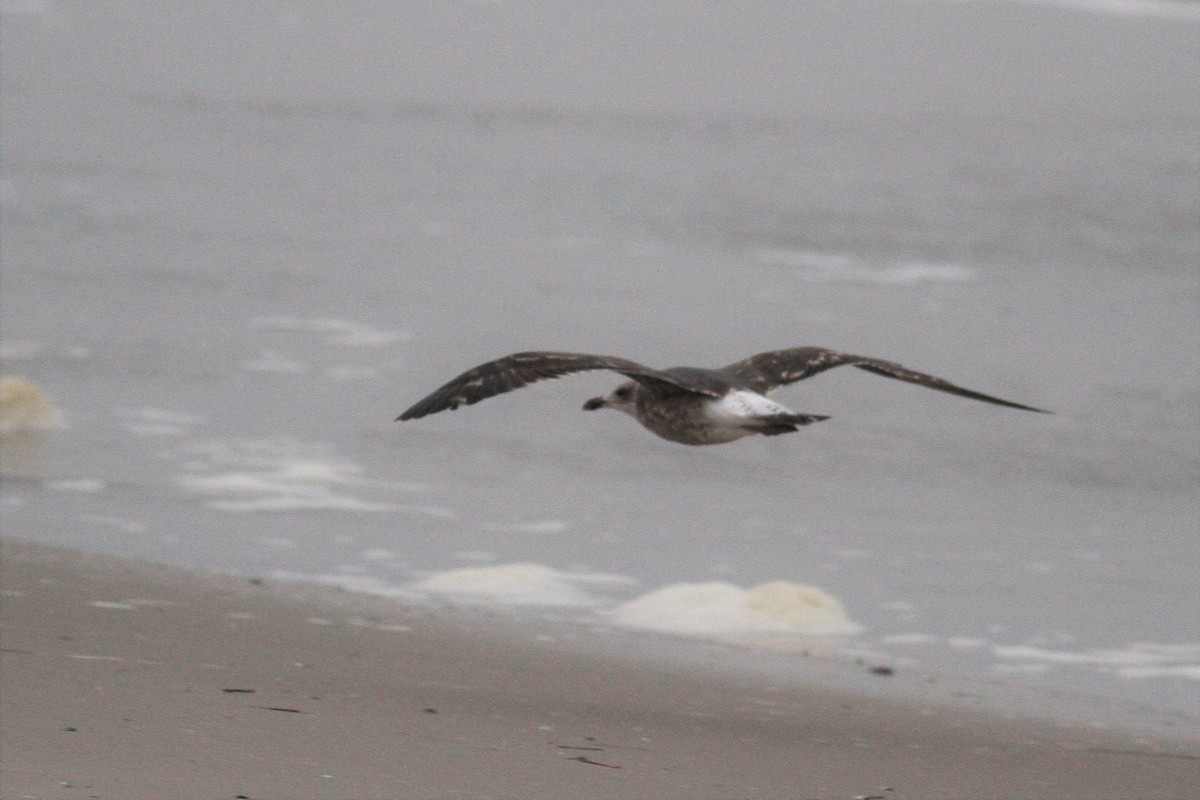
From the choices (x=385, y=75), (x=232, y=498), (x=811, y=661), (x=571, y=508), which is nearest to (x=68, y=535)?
(x=232, y=498)

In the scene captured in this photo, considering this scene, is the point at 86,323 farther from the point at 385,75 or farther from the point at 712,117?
the point at 385,75

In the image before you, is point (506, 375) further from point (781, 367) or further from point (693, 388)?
point (781, 367)

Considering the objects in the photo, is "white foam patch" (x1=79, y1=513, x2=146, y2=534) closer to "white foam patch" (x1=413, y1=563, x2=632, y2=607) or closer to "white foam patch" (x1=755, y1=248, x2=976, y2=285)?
"white foam patch" (x1=413, y1=563, x2=632, y2=607)

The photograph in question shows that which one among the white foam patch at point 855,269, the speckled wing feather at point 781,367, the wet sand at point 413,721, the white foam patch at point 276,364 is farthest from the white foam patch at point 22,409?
the white foam patch at point 855,269

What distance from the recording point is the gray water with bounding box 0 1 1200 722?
773 centimetres

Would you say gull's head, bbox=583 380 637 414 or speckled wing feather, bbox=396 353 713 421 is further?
gull's head, bbox=583 380 637 414

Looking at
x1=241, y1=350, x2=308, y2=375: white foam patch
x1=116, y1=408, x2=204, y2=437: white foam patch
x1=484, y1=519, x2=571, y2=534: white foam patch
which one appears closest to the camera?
x1=484, y1=519, x2=571, y2=534: white foam patch

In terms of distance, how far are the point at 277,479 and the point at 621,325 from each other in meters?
3.31

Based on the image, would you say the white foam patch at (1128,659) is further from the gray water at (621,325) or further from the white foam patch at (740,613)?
the white foam patch at (740,613)

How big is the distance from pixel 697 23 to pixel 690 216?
48.8 ft

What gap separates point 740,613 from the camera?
7.04 m

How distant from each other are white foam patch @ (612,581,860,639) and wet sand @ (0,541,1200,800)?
588 millimetres

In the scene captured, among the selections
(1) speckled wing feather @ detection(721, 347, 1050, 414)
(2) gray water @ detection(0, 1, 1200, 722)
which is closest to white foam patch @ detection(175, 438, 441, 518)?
(2) gray water @ detection(0, 1, 1200, 722)

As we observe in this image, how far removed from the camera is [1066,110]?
912 inches
